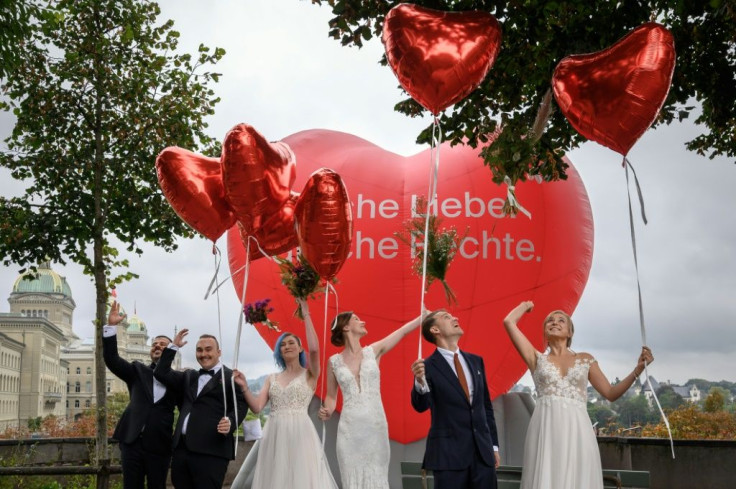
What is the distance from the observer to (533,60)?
745 centimetres

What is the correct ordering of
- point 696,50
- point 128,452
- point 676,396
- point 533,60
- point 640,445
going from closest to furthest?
point 128,452 < point 533,60 < point 696,50 < point 640,445 < point 676,396

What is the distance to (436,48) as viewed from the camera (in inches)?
230

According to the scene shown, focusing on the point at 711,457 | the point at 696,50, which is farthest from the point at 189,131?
the point at 711,457

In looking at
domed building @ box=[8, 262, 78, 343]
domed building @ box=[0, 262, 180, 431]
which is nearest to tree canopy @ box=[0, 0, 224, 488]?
domed building @ box=[0, 262, 180, 431]

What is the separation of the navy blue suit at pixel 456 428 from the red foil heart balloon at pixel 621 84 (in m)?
2.00

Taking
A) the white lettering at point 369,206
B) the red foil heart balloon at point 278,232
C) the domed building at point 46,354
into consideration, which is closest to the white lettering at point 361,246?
the white lettering at point 369,206

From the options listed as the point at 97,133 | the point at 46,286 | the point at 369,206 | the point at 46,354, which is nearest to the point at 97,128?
the point at 97,133

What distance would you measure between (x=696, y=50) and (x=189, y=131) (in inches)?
280

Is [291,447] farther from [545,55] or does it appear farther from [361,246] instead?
[545,55]

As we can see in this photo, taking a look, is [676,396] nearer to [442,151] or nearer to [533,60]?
[442,151]

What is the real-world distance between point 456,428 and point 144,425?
9.40 feet

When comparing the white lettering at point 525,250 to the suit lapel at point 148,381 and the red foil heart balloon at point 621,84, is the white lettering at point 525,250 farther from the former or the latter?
the suit lapel at point 148,381

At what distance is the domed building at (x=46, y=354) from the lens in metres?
121

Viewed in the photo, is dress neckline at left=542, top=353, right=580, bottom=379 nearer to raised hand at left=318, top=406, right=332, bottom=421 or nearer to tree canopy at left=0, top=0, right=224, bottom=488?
raised hand at left=318, top=406, right=332, bottom=421
